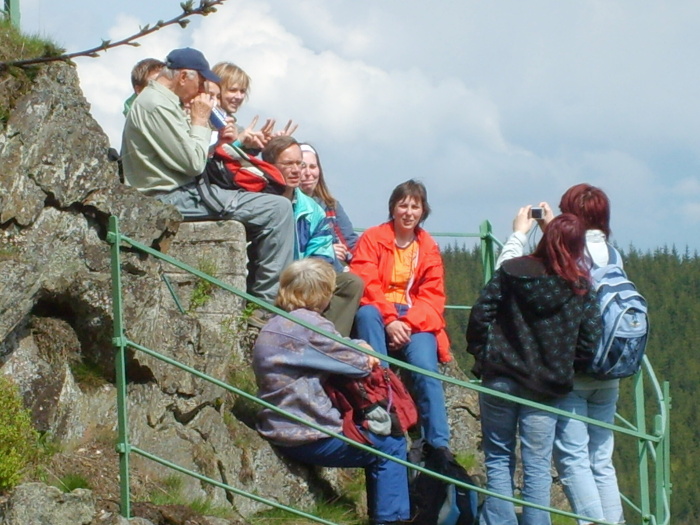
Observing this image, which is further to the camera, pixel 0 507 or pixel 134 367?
pixel 134 367

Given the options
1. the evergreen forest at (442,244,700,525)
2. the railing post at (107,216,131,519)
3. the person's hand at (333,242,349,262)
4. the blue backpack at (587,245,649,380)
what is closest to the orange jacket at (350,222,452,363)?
the person's hand at (333,242,349,262)

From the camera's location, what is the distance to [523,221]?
6.46 meters

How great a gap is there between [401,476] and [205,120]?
7.54ft

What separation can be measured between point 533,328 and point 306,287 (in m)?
1.18

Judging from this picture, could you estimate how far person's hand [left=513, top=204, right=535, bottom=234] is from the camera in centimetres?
642

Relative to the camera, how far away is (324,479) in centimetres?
642

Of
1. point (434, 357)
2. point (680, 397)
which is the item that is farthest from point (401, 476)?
point (680, 397)

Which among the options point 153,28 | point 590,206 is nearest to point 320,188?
point 590,206

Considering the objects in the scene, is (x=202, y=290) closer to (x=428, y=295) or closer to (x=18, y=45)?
(x=428, y=295)

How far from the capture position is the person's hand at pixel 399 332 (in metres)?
6.71

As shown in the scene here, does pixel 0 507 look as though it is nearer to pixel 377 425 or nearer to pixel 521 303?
pixel 377 425

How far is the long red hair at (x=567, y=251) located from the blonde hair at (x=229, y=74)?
2630 mm

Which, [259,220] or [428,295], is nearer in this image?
[259,220]

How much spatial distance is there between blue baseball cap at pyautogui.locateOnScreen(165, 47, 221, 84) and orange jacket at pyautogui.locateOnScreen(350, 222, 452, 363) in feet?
4.47
